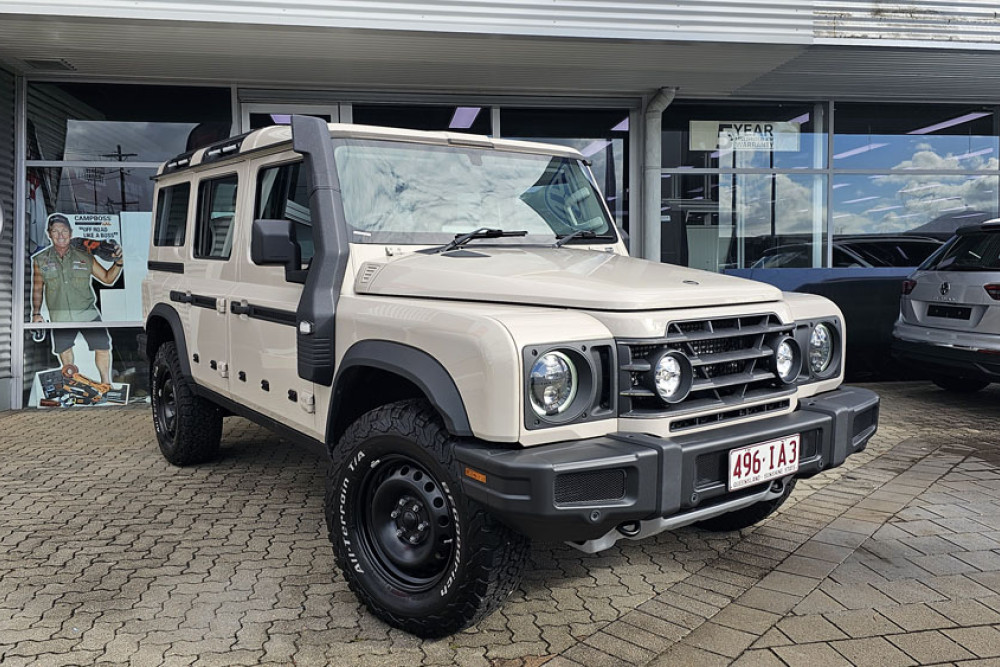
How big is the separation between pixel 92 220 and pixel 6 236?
77 cm

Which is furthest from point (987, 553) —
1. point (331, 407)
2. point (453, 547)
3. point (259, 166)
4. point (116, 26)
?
point (116, 26)

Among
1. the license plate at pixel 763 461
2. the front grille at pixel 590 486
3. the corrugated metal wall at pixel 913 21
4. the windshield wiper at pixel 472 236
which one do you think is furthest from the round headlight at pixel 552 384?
the corrugated metal wall at pixel 913 21

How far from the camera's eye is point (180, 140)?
8.34 metres

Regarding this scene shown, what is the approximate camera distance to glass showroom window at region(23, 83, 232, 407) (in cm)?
805

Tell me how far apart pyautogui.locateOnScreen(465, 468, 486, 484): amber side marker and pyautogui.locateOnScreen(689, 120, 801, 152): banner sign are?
25.8 feet

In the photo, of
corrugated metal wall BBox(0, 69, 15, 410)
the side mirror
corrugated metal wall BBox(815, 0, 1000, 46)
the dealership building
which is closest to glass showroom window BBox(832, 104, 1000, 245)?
the dealership building

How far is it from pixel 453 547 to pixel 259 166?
2.35 metres

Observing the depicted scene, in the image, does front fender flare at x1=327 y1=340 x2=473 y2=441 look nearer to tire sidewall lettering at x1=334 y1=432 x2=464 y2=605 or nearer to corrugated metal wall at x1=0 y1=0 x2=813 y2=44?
tire sidewall lettering at x1=334 y1=432 x2=464 y2=605

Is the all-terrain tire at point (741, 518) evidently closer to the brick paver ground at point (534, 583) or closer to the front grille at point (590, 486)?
the brick paver ground at point (534, 583)

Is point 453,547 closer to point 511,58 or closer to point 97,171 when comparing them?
point 511,58

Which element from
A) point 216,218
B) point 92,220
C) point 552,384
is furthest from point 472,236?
point 92,220

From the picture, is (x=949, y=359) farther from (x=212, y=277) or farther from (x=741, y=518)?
(x=212, y=277)

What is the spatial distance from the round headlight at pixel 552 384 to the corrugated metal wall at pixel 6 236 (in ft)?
23.5

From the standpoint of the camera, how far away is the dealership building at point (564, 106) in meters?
6.88
